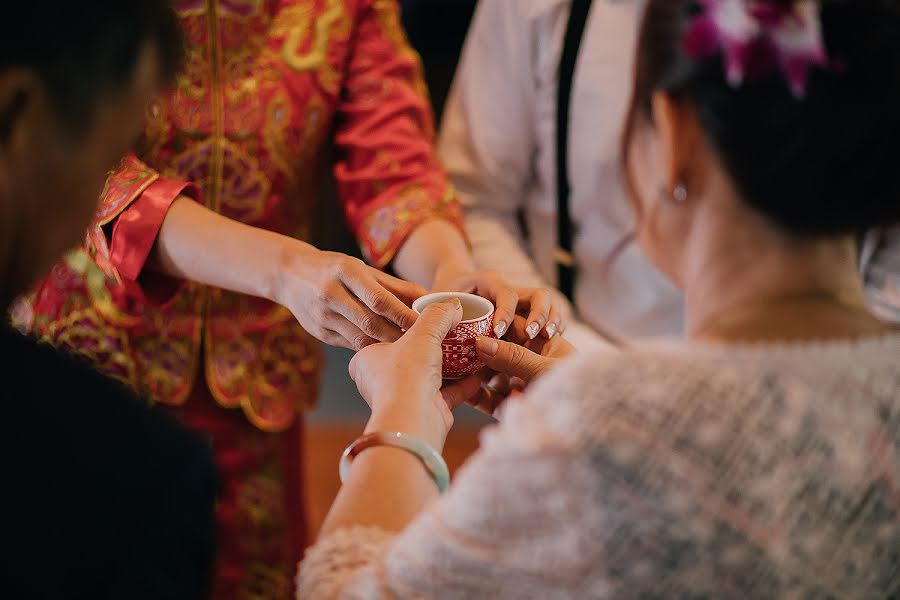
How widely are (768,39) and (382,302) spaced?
0.61m

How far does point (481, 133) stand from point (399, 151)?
0.94 ft

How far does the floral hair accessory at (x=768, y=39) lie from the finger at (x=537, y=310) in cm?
58

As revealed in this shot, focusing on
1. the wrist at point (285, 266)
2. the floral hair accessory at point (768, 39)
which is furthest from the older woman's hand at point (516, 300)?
the floral hair accessory at point (768, 39)

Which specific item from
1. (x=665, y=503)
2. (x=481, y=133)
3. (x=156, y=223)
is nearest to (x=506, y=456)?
(x=665, y=503)

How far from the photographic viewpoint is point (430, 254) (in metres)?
1.49

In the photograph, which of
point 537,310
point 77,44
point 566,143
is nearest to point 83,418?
point 77,44

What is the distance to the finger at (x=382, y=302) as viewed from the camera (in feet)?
4.04

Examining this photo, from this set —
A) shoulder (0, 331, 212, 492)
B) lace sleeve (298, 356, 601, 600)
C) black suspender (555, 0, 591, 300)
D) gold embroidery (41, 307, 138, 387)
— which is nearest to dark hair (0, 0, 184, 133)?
shoulder (0, 331, 212, 492)

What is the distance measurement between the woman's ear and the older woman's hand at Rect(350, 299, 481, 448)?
37 cm

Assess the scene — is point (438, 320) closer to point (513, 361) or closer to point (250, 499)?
point (513, 361)

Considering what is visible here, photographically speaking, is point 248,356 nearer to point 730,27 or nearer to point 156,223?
point 156,223

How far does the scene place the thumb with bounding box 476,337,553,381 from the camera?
1.22 metres

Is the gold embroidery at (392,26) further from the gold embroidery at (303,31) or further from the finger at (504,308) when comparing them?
the finger at (504,308)

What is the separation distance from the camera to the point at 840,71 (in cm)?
79
